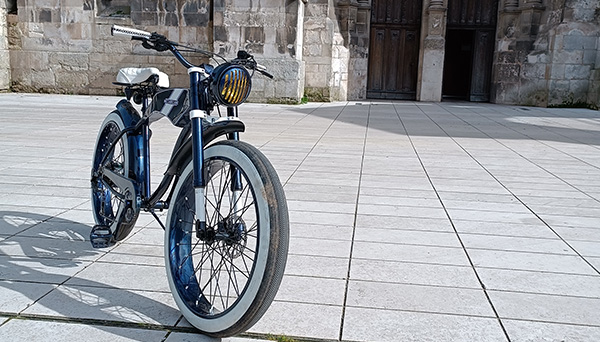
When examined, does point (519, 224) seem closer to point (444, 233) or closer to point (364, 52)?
point (444, 233)

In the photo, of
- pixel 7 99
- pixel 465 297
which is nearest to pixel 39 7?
pixel 7 99

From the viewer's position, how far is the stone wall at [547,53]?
1549cm

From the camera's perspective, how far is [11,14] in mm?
14492

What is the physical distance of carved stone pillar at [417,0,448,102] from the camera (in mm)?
17000

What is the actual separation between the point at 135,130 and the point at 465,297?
6.17 ft

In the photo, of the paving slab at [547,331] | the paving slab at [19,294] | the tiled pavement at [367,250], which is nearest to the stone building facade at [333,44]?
the tiled pavement at [367,250]

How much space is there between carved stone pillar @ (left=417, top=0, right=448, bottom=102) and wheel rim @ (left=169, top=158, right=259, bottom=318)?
15.5 meters

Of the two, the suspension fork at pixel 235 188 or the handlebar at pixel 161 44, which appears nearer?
the suspension fork at pixel 235 188

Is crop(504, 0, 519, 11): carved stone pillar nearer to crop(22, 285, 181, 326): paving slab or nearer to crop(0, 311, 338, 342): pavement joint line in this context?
crop(22, 285, 181, 326): paving slab

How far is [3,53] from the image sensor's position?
14305 millimetres

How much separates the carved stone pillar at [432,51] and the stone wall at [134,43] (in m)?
4.55

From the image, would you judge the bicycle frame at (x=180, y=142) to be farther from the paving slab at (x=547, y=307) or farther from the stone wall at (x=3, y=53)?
the stone wall at (x=3, y=53)

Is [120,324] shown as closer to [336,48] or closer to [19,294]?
[19,294]

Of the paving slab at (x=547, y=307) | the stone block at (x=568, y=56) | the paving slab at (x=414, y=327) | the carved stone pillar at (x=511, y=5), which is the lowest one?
the paving slab at (x=414, y=327)
